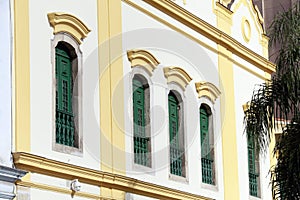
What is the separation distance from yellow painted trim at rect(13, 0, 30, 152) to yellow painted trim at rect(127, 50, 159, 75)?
12.4 ft

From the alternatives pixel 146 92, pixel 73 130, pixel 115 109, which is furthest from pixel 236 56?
pixel 73 130

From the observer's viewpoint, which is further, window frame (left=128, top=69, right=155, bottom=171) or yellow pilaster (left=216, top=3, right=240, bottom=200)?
yellow pilaster (left=216, top=3, right=240, bottom=200)

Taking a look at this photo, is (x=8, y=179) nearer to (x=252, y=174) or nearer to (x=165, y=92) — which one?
(x=165, y=92)

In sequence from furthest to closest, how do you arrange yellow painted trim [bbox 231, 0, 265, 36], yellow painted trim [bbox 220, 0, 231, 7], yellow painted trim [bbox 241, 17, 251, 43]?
yellow painted trim [bbox 241, 17, 251, 43] → yellow painted trim [bbox 231, 0, 265, 36] → yellow painted trim [bbox 220, 0, 231, 7]

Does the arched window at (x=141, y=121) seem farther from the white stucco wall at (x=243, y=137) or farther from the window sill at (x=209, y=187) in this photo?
the white stucco wall at (x=243, y=137)

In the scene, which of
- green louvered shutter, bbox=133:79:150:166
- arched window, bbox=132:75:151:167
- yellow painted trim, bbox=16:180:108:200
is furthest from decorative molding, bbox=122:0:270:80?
yellow painted trim, bbox=16:180:108:200

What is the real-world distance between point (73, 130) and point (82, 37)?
1.77 m

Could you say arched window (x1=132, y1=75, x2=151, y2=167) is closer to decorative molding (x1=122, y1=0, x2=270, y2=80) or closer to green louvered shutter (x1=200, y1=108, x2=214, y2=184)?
decorative molding (x1=122, y1=0, x2=270, y2=80)

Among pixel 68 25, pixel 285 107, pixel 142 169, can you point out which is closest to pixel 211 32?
pixel 142 169

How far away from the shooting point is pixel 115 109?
60.5 feet

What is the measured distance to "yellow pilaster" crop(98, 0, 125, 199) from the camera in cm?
1798

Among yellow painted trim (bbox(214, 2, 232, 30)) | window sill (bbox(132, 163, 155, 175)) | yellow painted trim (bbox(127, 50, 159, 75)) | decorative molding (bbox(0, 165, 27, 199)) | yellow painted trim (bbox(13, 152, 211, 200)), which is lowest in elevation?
decorative molding (bbox(0, 165, 27, 199))

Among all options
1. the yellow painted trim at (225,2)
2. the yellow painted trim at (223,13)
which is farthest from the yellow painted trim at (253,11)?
the yellow painted trim at (223,13)

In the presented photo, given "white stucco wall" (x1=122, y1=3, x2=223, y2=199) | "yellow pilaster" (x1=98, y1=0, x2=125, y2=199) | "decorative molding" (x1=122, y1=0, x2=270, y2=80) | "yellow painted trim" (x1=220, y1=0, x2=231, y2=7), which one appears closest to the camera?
"yellow pilaster" (x1=98, y1=0, x2=125, y2=199)
